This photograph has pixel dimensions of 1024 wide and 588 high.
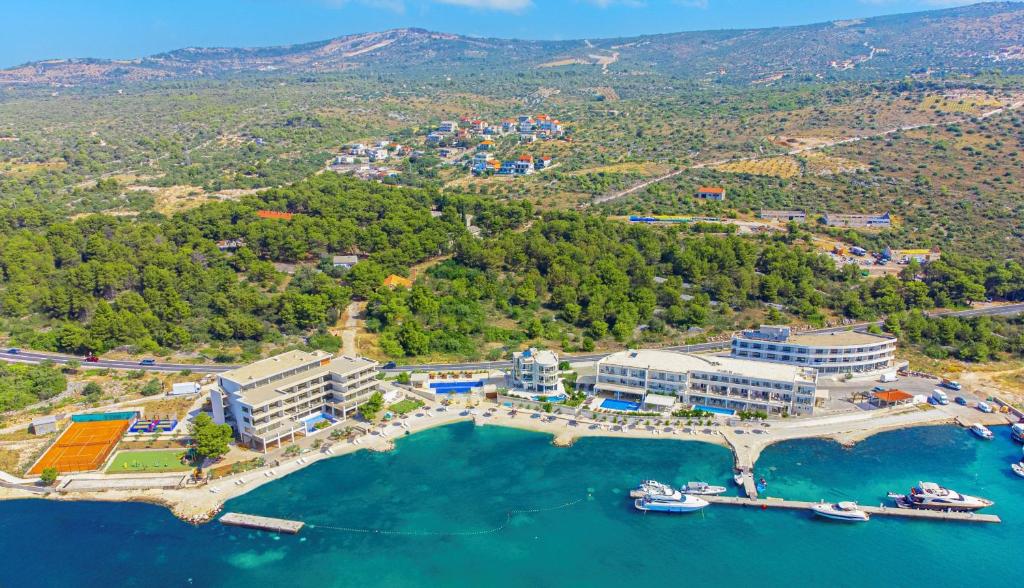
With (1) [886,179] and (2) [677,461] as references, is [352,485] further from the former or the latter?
(1) [886,179]

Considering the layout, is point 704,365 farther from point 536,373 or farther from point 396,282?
point 396,282

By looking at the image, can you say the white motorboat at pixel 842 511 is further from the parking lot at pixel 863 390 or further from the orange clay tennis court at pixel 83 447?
the orange clay tennis court at pixel 83 447

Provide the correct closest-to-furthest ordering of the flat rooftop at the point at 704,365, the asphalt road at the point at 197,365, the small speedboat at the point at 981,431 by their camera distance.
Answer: the small speedboat at the point at 981,431
the flat rooftop at the point at 704,365
the asphalt road at the point at 197,365

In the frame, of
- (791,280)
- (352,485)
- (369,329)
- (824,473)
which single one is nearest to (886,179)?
(791,280)

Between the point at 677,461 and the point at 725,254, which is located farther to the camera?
the point at 725,254

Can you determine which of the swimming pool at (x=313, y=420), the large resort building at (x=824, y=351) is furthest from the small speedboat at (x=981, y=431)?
the swimming pool at (x=313, y=420)

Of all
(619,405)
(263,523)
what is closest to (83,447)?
(263,523)

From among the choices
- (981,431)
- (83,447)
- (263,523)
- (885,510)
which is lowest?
(263,523)
